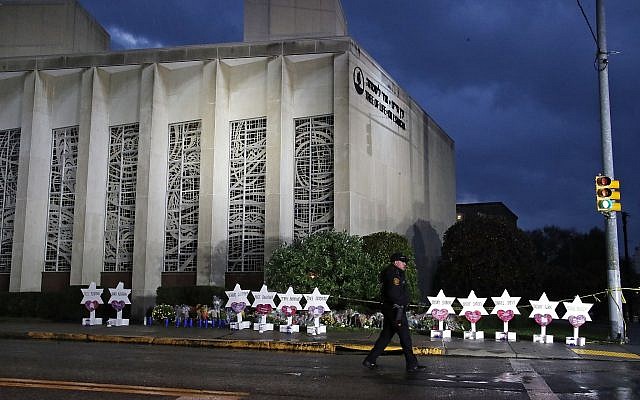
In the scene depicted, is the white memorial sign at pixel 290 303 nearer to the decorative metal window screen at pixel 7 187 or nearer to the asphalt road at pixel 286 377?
the asphalt road at pixel 286 377

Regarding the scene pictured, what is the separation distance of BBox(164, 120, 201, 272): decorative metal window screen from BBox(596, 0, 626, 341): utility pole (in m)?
15.5

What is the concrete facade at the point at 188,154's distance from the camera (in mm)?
24750

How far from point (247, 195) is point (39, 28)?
13274mm

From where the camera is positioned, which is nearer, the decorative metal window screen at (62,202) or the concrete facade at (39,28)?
the decorative metal window screen at (62,202)

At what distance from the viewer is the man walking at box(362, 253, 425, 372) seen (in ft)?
32.8

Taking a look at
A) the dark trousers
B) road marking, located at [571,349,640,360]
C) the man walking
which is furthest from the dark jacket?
road marking, located at [571,349,640,360]

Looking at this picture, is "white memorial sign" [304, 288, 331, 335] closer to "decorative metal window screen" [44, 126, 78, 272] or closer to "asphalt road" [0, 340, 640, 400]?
"asphalt road" [0, 340, 640, 400]

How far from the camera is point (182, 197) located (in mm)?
26312

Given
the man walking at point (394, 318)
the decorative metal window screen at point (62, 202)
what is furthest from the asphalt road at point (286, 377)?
the decorative metal window screen at point (62, 202)

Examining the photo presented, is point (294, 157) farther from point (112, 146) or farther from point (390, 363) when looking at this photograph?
point (390, 363)

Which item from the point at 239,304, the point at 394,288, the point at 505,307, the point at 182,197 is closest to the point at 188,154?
the point at 182,197

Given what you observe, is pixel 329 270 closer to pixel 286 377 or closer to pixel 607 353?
pixel 607 353

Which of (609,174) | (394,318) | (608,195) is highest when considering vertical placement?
(609,174)

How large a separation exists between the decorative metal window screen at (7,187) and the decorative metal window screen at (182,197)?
23.7ft
